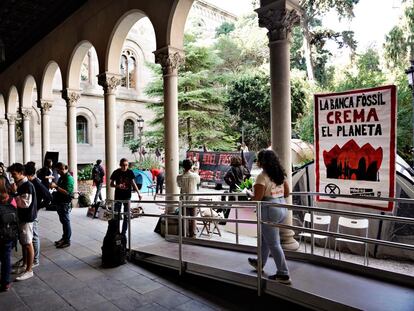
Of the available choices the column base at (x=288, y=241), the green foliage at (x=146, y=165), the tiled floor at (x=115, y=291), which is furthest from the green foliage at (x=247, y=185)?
the green foliage at (x=146, y=165)

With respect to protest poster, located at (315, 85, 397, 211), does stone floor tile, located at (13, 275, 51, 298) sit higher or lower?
lower

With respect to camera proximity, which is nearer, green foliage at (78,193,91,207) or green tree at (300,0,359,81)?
green foliage at (78,193,91,207)

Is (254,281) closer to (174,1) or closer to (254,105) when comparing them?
(174,1)

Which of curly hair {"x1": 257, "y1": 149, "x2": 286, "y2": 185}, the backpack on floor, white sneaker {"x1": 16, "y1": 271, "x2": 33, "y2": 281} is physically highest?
curly hair {"x1": 257, "y1": 149, "x2": 286, "y2": 185}

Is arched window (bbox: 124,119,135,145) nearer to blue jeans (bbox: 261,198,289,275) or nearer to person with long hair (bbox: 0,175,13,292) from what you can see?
person with long hair (bbox: 0,175,13,292)

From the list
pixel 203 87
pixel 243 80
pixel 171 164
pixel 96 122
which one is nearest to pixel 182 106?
pixel 203 87

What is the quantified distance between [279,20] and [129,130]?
26014mm

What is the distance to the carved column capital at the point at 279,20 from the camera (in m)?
5.25

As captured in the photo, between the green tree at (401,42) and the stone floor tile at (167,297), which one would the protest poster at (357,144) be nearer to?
the stone floor tile at (167,297)

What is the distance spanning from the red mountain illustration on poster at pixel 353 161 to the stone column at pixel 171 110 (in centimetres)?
352

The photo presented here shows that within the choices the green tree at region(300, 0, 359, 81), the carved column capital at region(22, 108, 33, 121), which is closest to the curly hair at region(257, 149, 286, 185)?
the carved column capital at region(22, 108, 33, 121)

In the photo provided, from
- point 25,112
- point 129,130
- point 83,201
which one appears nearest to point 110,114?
point 83,201

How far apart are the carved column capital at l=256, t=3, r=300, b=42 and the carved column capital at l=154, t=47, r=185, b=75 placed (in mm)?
2838

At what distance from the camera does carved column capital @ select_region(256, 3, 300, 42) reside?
17.2 ft
